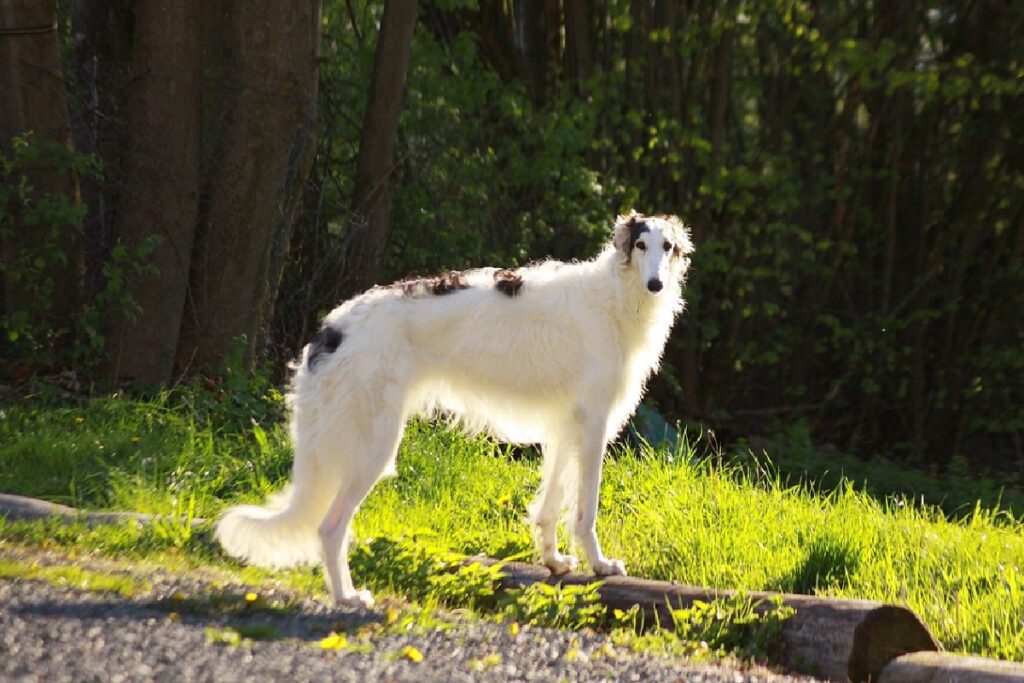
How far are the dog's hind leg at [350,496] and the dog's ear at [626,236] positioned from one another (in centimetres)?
141

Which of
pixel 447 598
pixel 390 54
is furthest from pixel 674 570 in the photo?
pixel 390 54

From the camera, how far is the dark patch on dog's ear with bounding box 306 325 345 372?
6.18 meters

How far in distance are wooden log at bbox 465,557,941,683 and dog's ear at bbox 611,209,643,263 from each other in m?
1.68

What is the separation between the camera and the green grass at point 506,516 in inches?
258

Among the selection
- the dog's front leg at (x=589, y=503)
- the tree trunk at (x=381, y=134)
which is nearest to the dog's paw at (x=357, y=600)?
the dog's front leg at (x=589, y=503)

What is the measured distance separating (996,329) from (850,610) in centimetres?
1210

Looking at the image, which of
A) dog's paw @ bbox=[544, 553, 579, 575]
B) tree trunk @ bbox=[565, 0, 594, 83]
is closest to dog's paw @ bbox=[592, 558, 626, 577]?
dog's paw @ bbox=[544, 553, 579, 575]

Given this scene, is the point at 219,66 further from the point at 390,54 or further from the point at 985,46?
the point at 985,46

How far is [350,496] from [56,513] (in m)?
1.74

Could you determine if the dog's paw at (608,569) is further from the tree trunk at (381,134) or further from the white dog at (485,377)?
the tree trunk at (381,134)

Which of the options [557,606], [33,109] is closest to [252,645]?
[557,606]

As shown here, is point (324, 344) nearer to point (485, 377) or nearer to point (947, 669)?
point (485, 377)

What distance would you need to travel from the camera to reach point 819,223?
16859mm

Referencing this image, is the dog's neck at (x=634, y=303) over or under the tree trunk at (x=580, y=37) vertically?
under
